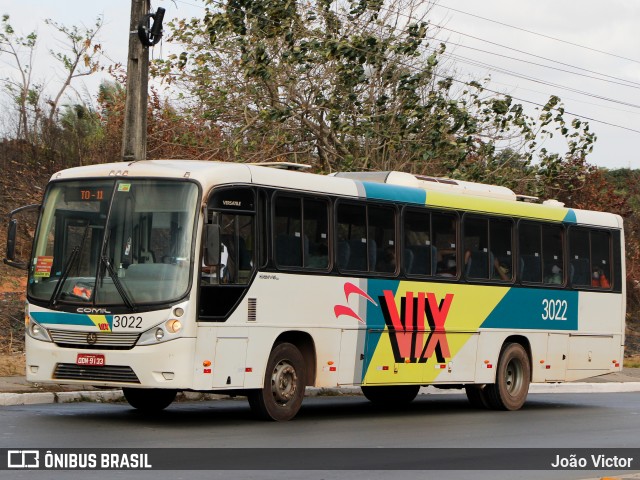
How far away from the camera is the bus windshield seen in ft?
47.4

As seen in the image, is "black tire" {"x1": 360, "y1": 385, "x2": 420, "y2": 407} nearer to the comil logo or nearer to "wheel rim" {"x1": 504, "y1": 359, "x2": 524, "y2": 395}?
"wheel rim" {"x1": 504, "y1": 359, "x2": 524, "y2": 395}

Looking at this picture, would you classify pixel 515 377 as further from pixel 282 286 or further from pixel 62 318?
pixel 62 318

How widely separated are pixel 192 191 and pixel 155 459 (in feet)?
13.5

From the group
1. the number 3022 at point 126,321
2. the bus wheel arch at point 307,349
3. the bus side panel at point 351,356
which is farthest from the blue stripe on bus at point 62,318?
the bus side panel at point 351,356

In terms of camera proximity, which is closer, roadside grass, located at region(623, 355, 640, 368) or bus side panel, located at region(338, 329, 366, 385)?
bus side panel, located at region(338, 329, 366, 385)

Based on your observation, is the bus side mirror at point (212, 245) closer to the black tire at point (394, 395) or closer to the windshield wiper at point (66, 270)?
the windshield wiper at point (66, 270)

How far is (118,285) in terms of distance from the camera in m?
14.5

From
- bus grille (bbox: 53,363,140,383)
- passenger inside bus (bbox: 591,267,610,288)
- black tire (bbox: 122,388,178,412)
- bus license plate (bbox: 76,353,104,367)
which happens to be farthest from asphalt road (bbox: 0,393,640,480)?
passenger inside bus (bbox: 591,267,610,288)

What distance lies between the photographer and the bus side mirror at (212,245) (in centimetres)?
1447

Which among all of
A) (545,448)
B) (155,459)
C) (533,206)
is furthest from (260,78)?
(155,459)

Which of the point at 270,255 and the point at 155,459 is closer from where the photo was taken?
the point at 155,459

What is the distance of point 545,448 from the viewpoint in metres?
13.9

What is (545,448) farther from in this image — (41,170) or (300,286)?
(41,170)

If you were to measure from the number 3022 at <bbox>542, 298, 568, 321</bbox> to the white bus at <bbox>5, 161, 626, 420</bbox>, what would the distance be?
0.06 metres
